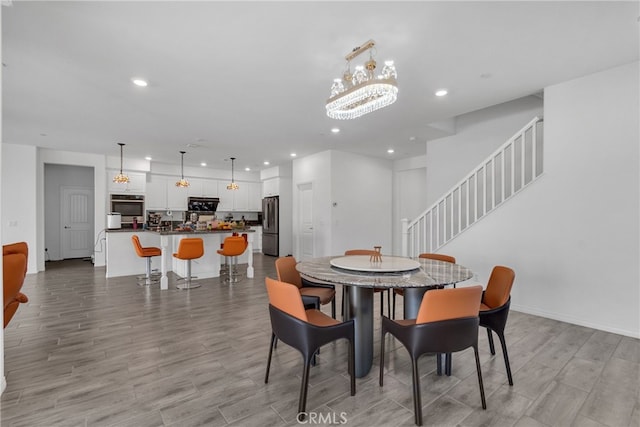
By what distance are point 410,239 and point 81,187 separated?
340 inches

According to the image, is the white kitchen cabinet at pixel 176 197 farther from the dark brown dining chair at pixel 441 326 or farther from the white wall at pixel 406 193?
the dark brown dining chair at pixel 441 326

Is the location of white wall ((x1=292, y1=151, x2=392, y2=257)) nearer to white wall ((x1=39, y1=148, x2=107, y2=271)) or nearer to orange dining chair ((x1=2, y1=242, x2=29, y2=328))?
white wall ((x1=39, y1=148, x2=107, y2=271))

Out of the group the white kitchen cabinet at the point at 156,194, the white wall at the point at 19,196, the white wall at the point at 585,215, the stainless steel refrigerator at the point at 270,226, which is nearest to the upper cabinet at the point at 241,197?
the stainless steel refrigerator at the point at 270,226

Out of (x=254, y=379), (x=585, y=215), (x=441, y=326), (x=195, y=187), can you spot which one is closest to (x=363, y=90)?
(x=441, y=326)

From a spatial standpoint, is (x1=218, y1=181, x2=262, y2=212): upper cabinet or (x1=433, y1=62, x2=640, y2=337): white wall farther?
(x1=218, y1=181, x2=262, y2=212): upper cabinet

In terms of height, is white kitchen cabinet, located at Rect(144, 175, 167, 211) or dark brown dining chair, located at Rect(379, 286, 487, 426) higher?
white kitchen cabinet, located at Rect(144, 175, 167, 211)

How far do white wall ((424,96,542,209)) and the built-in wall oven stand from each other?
23.1 ft

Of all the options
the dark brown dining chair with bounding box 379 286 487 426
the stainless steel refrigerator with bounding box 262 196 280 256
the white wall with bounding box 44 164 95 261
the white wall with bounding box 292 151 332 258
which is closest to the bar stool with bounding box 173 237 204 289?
the white wall with bounding box 292 151 332 258

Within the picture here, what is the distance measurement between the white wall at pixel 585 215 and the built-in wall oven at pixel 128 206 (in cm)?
800

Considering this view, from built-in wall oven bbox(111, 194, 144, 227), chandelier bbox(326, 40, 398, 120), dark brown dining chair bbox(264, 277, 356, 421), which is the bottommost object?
dark brown dining chair bbox(264, 277, 356, 421)

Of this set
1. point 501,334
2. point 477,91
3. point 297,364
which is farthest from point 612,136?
point 297,364

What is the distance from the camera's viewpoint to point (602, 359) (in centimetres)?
254

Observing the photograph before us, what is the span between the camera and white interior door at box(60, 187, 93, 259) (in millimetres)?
8008

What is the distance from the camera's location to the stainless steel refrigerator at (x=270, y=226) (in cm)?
877
